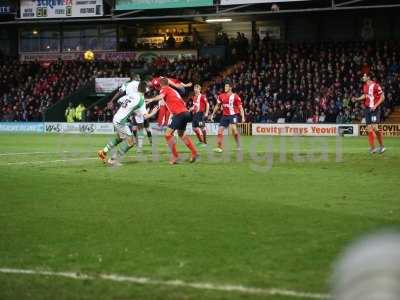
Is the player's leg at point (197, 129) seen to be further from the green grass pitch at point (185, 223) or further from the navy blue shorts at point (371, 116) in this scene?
the green grass pitch at point (185, 223)

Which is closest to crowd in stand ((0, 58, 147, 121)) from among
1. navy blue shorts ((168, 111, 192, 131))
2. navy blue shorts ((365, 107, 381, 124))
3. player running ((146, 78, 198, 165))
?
navy blue shorts ((365, 107, 381, 124))

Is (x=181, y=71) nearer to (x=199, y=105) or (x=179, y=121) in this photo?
(x=199, y=105)

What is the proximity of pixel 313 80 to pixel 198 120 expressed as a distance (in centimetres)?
1434

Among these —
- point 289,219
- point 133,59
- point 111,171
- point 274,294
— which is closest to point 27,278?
point 274,294

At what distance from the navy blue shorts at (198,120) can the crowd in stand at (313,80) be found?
1079 centimetres

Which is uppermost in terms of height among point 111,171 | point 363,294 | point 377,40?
point 377,40

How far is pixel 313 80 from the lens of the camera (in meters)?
38.4

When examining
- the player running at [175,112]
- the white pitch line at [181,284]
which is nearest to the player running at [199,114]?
the player running at [175,112]

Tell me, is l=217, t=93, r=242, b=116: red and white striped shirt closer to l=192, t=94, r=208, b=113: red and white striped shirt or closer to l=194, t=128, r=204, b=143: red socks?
l=194, t=128, r=204, b=143: red socks

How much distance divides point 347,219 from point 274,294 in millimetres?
3819

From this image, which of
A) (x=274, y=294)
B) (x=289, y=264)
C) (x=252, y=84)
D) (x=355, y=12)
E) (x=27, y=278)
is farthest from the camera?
(x=355, y=12)

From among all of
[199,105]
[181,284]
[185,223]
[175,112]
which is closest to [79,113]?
[199,105]

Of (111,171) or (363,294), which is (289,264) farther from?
(111,171)

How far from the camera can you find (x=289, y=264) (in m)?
5.88
